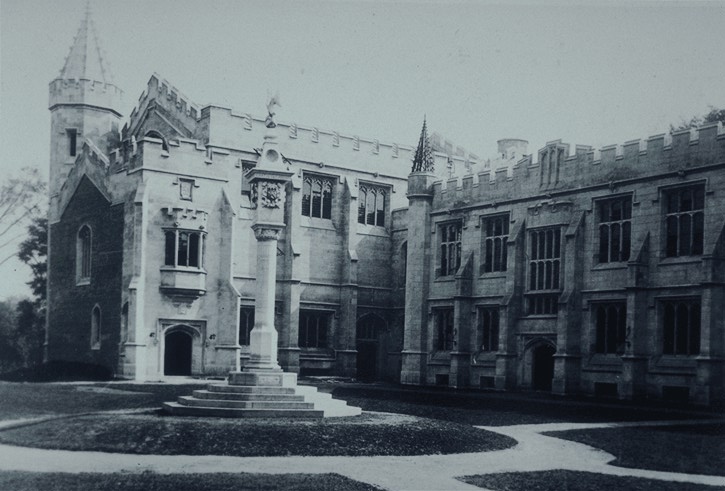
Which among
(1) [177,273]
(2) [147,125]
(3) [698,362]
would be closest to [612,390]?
(3) [698,362]

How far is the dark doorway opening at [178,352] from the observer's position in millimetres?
36000

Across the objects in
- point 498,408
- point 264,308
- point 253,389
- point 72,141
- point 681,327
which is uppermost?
point 72,141

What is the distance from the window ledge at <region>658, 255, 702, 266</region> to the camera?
90.7ft

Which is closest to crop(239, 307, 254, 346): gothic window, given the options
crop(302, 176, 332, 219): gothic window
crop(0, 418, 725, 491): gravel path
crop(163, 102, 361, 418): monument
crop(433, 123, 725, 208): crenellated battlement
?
crop(302, 176, 332, 219): gothic window

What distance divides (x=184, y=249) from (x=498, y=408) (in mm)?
15766

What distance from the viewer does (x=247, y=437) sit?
1507 cm

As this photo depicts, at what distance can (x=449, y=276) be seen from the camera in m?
37.7

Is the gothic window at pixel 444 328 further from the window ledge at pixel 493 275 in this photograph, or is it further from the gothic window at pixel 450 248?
the window ledge at pixel 493 275

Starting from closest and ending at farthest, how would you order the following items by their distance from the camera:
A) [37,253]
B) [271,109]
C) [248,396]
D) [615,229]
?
[248,396]
[271,109]
[615,229]
[37,253]

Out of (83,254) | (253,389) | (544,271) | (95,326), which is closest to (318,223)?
(83,254)

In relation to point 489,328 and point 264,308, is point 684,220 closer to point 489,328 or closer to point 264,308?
point 489,328

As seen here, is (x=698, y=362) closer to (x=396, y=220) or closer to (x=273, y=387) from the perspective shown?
(x=273, y=387)

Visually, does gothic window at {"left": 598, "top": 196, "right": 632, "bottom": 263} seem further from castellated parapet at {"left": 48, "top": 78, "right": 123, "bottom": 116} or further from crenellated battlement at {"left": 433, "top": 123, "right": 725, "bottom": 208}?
castellated parapet at {"left": 48, "top": 78, "right": 123, "bottom": 116}

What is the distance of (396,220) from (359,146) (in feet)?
12.7
